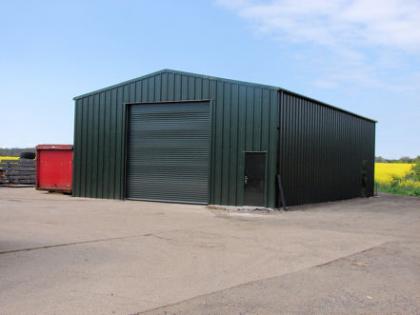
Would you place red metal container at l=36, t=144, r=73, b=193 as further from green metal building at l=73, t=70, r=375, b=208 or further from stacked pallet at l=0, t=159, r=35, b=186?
stacked pallet at l=0, t=159, r=35, b=186

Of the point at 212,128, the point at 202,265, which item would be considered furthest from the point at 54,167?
the point at 202,265

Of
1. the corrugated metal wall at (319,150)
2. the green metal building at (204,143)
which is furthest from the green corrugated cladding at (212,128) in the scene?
the corrugated metal wall at (319,150)

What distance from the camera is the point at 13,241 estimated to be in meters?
10.2

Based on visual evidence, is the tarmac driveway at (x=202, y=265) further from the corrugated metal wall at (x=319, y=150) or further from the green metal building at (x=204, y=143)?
the corrugated metal wall at (x=319, y=150)

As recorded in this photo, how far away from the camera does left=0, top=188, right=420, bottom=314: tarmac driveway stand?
6242 millimetres

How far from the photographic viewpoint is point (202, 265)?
8555 mm

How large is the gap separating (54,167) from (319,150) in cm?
1215

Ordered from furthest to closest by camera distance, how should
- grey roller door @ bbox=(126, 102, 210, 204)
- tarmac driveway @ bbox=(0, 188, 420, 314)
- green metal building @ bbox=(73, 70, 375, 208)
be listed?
grey roller door @ bbox=(126, 102, 210, 204) < green metal building @ bbox=(73, 70, 375, 208) < tarmac driveway @ bbox=(0, 188, 420, 314)

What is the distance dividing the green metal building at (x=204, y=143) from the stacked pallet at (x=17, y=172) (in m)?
8.66

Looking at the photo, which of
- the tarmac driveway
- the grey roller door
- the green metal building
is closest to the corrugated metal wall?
the green metal building

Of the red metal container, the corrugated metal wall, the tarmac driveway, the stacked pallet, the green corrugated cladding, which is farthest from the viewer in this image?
the stacked pallet

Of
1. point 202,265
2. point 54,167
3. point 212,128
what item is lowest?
point 202,265

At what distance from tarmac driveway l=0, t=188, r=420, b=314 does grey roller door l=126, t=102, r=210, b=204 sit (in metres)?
5.29

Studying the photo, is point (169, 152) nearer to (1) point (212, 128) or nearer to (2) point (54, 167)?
(1) point (212, 128)
